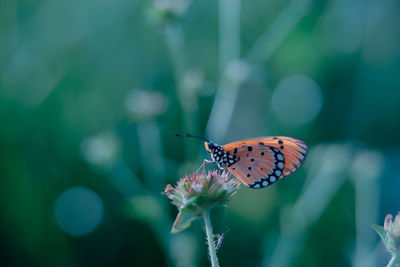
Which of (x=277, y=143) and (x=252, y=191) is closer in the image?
(x=277, y=143)

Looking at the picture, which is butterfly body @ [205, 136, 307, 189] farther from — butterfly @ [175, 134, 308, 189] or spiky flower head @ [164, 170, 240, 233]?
spiky flower head @ [164, 170, 240, 233]

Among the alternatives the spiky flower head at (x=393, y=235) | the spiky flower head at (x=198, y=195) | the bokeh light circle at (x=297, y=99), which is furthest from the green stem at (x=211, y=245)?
the bokeh light circle at (x=297, y=99)

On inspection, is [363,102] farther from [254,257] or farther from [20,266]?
[20,266]

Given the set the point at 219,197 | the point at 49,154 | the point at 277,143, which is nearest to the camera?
the point at 219,197

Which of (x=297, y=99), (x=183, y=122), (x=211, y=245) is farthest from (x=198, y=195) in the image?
(x=297, y=99)

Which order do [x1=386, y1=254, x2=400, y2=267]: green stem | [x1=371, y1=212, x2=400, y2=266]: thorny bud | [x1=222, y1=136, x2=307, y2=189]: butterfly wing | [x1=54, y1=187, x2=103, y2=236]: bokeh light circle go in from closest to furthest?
[x1=386, y1=254, x2=400, y2=267]: green stem, [x1=371, y1=212, x2=400, y2=266]: thorny bud, [x1=222, y1=136, x2=307, y2=189]: butterfly wing, [x1=54, y1=187, x2=103, y2=236]: bokeh light circle

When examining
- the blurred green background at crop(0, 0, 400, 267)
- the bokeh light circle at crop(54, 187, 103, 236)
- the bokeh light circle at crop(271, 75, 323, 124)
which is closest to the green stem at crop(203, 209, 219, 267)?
the blurred green background at crop(0, 0, 400, 267)

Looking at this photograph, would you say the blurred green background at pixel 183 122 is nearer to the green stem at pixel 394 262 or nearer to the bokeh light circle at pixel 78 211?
the bokeh light circle at pixel 78 211

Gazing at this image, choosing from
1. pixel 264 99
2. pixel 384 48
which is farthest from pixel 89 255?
pixel 384 48
